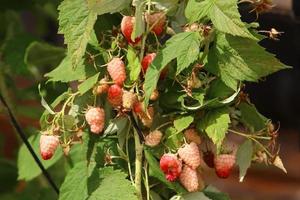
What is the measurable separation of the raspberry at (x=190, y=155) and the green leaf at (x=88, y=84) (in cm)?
13

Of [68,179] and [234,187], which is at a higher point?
[68,179]

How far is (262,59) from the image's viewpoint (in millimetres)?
827

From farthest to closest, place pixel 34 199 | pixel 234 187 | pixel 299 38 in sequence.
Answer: pixel 234 187
pixel 34 199
pixel 299 38

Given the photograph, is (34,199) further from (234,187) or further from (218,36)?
(234,187)

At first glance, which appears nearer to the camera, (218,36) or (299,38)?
(218,36)

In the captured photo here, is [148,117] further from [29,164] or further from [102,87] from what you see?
[29,164]

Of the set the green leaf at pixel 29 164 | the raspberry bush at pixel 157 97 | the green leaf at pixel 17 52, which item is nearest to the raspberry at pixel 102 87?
the raspberry bush at pixel 157 97

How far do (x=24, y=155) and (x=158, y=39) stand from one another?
0.51 meters

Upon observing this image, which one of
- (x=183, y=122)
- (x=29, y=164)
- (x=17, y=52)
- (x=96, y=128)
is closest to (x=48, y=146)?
(x=96, y=128)

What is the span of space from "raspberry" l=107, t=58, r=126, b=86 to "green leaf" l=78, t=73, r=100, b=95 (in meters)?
0.03

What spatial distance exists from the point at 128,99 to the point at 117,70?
39mm

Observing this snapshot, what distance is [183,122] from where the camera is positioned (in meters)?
0.84

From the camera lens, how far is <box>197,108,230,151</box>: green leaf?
2.65 feet

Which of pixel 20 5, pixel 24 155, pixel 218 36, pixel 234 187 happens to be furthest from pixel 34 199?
pixel 234 187
